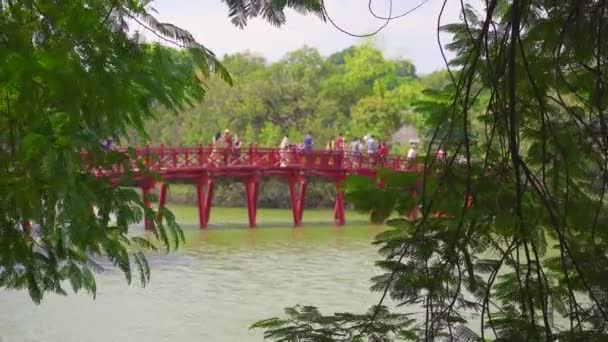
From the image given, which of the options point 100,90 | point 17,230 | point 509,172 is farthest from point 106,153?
point 509,172

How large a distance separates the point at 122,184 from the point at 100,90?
3.07 feet

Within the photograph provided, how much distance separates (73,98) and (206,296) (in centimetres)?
944

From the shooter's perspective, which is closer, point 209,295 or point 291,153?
point 209,295

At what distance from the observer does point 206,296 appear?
12859 millimetres

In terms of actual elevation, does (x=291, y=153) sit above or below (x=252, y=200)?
above

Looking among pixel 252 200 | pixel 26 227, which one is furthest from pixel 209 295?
pixel 252 200

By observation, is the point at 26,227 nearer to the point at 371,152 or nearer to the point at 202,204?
the point at 202,204

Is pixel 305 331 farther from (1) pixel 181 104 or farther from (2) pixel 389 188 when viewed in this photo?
(1) pixel 181 104

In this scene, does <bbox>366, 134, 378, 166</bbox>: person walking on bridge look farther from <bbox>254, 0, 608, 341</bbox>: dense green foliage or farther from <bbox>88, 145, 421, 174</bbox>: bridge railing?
<bbox>254, 0, 608, 341</bbox>: dense green foliage

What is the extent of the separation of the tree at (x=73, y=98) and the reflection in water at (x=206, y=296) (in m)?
→ 5.70

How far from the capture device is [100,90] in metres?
3.67

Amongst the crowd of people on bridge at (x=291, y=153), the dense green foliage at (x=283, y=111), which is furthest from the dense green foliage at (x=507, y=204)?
the dense green foliage at (x=283, y=111)

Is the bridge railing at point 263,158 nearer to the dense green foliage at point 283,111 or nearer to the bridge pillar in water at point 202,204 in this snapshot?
the bridge pillar in water at point 202,204

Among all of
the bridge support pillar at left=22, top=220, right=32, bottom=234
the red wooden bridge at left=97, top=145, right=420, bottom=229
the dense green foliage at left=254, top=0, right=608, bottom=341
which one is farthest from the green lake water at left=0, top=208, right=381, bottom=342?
the dense green foliage at left=254, top=0, right=608, bottom=341
